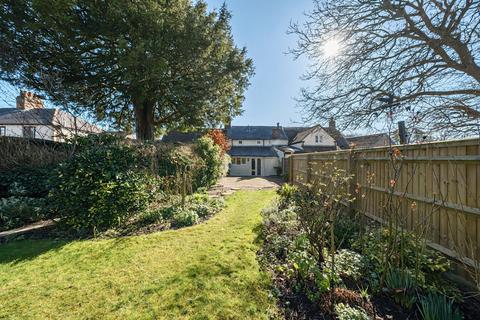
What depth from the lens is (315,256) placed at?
3.65 m

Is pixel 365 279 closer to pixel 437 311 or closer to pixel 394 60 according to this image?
pixel 437 311

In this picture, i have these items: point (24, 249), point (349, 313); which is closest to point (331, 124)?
point (349, 313)

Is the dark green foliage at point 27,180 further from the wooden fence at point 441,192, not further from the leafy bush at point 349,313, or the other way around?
the wooden fence at point 441,192

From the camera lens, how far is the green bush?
5359 mm

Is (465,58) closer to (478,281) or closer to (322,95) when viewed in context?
(322,95)

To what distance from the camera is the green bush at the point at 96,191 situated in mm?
5359

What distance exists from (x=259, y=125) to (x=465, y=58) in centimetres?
2693

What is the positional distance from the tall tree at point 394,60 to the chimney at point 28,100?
11.3 m

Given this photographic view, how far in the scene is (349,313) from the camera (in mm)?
2387

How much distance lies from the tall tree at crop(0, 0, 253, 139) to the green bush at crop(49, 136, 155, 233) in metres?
Answer: 5.11

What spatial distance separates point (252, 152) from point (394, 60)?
21214mm

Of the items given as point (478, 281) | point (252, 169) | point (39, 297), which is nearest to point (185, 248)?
point (39, 297)

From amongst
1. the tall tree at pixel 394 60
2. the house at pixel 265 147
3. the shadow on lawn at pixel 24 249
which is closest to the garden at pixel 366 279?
the tall tree at pixel 394 60

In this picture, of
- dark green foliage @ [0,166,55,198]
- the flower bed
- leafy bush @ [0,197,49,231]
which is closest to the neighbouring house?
dark green foliage @ [0,166,55,198]
